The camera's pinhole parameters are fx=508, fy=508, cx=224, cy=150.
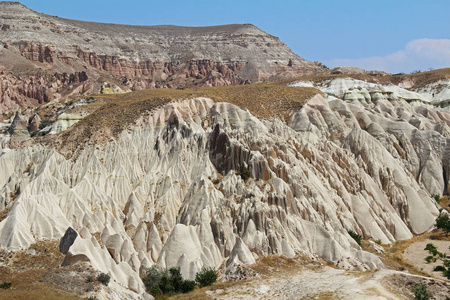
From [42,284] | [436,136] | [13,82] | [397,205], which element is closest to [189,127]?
[397,205]

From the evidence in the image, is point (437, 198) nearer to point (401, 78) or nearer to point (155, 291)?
point (155, 291)

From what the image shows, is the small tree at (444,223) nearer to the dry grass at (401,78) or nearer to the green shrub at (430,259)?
the green shrub at (430,259)

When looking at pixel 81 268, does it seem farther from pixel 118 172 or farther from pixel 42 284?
pixel 118 172

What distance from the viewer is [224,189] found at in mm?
50156

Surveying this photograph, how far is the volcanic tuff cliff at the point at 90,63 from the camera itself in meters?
146

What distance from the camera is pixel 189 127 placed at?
60344 millimetres

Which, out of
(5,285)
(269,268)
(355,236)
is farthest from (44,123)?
(355,236)

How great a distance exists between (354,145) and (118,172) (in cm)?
2974

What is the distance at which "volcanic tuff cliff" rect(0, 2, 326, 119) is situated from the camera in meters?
146

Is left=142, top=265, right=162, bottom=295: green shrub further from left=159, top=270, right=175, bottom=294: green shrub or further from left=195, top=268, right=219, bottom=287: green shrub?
left=195, top=268, right=219, bottom=287: green shrub

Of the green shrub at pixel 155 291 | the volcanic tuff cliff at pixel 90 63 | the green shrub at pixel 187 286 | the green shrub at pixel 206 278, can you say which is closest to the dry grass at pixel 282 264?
the green shrub at pixel 206 278

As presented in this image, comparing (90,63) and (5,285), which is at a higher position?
(90,63)

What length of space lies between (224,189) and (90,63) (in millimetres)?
141002

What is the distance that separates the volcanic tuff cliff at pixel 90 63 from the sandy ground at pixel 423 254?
10545 cm
